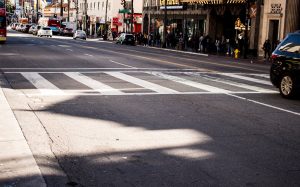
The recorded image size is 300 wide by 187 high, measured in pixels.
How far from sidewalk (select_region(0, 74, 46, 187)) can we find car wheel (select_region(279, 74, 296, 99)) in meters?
7.75

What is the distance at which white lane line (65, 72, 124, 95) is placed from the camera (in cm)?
1353

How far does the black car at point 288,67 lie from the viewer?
43.3 ft

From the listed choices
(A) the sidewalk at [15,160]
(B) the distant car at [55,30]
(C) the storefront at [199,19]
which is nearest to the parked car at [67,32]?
(B) the distant car at [55,30]

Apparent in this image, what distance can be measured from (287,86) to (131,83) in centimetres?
494

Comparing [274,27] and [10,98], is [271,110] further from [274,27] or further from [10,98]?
[274,27]

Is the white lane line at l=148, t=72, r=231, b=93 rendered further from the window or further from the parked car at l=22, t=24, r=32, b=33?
the parked car at l=22, t=24, r=32, b=33

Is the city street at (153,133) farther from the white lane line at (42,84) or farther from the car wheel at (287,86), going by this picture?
the car wheel at (287,86)

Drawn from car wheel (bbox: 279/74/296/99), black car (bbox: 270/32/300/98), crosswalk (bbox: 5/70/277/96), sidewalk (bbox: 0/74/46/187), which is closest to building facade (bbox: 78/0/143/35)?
crosswalk (bbox: 5/70/277/96)

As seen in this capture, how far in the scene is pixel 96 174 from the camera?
620cm

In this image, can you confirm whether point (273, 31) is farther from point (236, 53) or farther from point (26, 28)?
point (26, 28)

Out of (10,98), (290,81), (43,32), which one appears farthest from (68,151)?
(43,32)

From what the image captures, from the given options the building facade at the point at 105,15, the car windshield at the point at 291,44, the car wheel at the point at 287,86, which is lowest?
the car wheel at the point at 287,86

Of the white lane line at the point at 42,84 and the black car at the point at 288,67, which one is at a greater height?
the black car at the point at 288,67

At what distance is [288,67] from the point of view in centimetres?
1353
